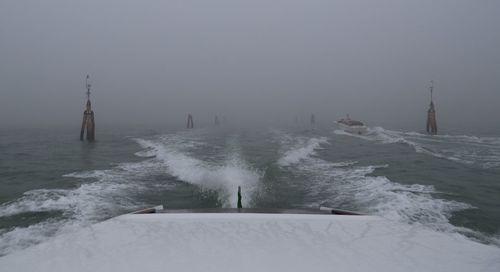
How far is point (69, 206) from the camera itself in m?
8.53

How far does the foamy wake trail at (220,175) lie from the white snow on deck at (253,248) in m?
5.97

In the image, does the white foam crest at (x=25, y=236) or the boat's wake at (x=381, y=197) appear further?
the boat's wake at (x=381, y=197)

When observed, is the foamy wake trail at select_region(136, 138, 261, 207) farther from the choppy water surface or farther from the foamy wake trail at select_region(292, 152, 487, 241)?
Answer: the foamy wake trail at select_region(292, 152, 487, 241)

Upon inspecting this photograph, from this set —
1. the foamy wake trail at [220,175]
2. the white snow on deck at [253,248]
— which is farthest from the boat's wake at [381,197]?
the white snow on deck at [253,248]

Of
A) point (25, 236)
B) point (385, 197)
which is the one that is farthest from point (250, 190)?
point (25, 236)

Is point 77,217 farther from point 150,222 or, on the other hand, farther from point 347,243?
point 347,243

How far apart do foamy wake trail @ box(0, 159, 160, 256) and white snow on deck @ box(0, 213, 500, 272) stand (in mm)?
4195

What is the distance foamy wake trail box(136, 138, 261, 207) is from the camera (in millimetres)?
10547

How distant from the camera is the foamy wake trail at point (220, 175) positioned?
10547 millimetres

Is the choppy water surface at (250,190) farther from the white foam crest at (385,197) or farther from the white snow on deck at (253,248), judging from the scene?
the white snow on deck at (253,248)

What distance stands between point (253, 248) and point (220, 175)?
10388mm

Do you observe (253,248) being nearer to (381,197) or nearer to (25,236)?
(25,236)

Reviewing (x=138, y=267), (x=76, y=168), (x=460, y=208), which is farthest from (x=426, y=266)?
(x=76, y=168)

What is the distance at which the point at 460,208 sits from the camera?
28.4 feet
